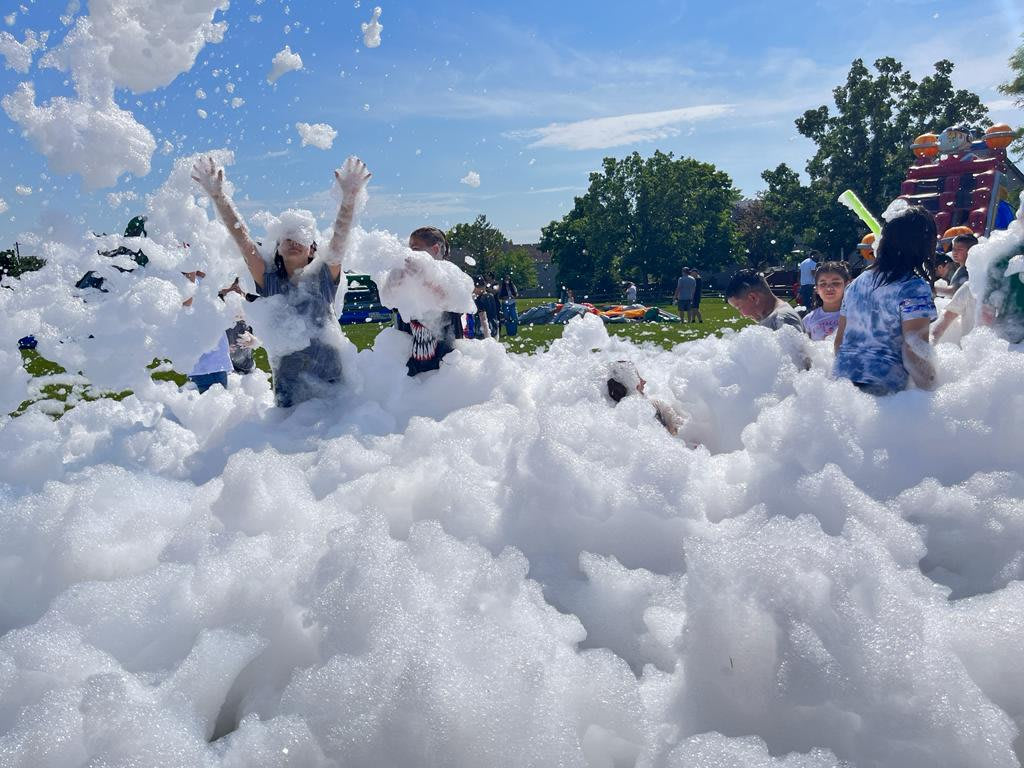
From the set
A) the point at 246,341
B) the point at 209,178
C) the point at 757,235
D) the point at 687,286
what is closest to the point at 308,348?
the point at 209,178

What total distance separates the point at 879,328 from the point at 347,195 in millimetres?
2676

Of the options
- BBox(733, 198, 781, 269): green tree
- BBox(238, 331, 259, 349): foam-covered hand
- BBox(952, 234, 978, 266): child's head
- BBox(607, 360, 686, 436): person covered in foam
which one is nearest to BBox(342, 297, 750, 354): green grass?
BBox(952, 234, 978, 266): child's head

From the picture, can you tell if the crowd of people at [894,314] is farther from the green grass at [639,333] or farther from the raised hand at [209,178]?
the green grass at [639,333]

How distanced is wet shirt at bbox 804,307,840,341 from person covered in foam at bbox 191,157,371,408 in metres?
3.08

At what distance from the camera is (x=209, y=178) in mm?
3803

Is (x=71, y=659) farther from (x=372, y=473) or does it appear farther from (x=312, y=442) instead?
(x=312, y=442)

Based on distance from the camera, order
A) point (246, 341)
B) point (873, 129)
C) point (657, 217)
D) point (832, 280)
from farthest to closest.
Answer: point (657, 217) < point (873, 129) < point (246, 341) < point (832, 280)

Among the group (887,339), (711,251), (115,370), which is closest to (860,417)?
(887,339)

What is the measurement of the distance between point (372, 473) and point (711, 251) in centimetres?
4730

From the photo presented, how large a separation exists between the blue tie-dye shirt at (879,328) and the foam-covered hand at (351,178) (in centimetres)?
250

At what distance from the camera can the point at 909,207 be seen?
3258mm

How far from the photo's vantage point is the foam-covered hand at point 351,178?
3857 mm

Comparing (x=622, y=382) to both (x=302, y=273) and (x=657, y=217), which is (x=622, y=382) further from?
(x=657, y=217)

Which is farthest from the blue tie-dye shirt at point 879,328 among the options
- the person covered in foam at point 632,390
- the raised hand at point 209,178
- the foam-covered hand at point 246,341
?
the foam-covered hand at point 246,341
